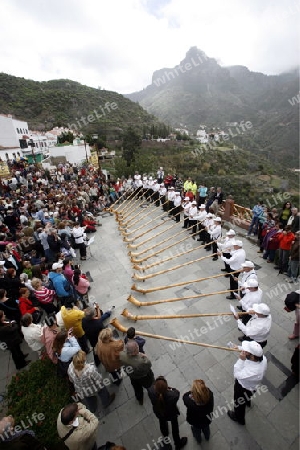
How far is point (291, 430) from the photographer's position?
12.7 ft

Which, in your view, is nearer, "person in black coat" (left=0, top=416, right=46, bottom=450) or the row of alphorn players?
"person in black coat" (left=0, top=416, right=46, bottom=450)

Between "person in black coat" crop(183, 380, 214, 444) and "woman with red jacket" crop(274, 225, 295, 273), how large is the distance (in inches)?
216

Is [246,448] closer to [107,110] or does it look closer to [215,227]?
[215,227]

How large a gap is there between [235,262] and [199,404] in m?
4.13

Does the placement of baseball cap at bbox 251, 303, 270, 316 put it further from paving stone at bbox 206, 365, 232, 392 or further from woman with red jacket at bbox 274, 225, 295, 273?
woman with red jacket at bbox 274, 225, 295, 273

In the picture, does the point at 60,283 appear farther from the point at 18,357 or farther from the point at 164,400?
the point at 164,400

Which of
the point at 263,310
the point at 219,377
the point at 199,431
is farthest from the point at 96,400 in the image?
the point at 263,310

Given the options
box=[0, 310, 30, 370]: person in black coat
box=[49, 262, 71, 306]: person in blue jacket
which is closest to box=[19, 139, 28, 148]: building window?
box=[49, 262, 71, 306]: person in blue jacket

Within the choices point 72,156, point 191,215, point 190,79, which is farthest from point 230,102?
point 191,215

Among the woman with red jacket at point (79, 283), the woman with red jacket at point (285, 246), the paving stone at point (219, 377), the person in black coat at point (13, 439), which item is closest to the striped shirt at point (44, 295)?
the woman with red jacket at point (79, 283)

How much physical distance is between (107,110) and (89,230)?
78.4 metres

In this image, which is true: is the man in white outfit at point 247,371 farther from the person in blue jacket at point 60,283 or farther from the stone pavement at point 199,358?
the person in blue jacket at point 60,283

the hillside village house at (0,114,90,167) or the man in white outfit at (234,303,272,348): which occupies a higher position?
the hillside village house at (0,114,90,167)

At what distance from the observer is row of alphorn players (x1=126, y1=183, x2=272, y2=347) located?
4.34 m
